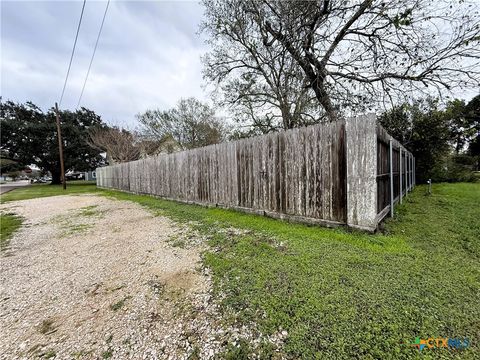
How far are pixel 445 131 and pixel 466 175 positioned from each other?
2.67m

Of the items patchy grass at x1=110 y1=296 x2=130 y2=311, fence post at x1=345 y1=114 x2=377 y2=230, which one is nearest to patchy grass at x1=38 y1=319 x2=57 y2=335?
patchy grass at x1=110 y1=296 x2=130 y2=311

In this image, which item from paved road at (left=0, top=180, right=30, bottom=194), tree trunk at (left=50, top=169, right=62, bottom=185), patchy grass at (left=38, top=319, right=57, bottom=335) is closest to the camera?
patchy grass at (left=38, top=319, right=57, bottom=335)

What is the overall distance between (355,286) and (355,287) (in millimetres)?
18

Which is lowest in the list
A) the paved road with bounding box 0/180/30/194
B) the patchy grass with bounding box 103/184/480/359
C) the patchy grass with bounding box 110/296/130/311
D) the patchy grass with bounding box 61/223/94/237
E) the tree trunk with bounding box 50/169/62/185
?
the patchy grass with bounding box 110/296/130/311

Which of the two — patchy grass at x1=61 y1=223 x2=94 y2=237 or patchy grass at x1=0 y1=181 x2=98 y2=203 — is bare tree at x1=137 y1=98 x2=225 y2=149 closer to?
patchy grass at x1=0 y1=181 x2=98 y2=203

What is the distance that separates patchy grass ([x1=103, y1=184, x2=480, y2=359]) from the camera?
130cm

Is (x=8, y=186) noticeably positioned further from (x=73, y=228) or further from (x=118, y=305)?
(x=118, y=305)

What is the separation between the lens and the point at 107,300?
6.19 feet

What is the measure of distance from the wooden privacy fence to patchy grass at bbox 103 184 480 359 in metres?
0.49

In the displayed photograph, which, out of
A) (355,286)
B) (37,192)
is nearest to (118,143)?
(37,192)

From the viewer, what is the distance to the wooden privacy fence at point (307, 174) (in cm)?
322

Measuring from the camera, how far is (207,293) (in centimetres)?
190

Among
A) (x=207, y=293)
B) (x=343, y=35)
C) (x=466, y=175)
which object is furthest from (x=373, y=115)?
(x=466, y=175)

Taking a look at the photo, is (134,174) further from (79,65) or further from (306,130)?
(306,130)
